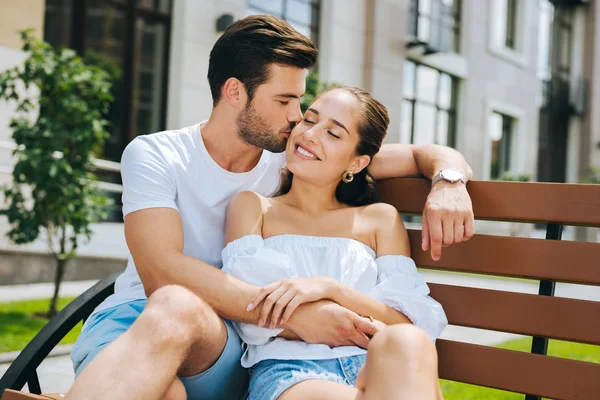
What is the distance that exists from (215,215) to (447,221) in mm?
833

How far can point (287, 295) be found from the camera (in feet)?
6.93

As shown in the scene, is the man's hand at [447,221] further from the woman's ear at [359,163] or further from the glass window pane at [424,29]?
the glass window pane at [424,29]

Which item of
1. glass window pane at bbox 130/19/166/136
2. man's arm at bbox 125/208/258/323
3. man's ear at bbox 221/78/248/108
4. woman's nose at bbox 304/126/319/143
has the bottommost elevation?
man's arm at bbox 125/208/258/323

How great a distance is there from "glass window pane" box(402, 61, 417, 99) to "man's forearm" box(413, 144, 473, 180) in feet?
45.3

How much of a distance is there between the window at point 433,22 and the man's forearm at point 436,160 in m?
13.7

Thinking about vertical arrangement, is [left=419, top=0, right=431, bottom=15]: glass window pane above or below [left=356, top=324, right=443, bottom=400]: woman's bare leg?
above

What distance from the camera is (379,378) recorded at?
1732mm

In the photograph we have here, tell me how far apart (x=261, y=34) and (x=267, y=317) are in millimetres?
1066

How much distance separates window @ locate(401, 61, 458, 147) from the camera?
54.0 feet

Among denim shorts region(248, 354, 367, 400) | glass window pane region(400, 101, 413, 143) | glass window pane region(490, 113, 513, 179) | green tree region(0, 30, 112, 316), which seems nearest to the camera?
denim shorts region(248, 354, 367, 400)

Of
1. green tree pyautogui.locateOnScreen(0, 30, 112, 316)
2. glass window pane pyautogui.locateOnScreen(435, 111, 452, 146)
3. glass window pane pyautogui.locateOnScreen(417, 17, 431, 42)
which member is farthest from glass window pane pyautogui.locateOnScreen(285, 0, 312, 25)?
green tree pyautogui.locateOnScreen(0, 30, 112, 316)

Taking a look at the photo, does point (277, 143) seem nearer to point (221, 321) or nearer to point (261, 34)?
point (261, 34)

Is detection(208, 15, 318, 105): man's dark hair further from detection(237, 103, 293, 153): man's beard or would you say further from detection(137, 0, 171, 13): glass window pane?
detection(137, 0, 171, 13): glass window pane

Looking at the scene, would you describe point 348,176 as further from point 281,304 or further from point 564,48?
point 564,48
